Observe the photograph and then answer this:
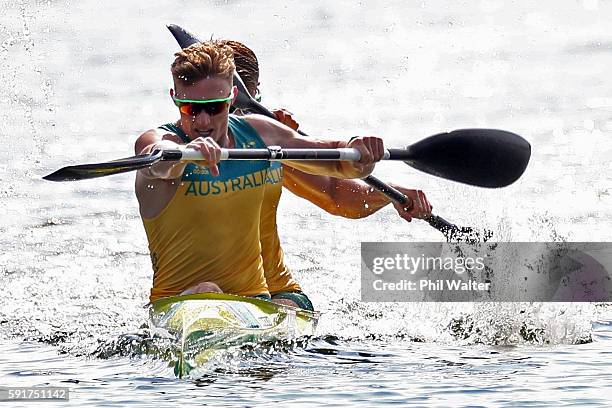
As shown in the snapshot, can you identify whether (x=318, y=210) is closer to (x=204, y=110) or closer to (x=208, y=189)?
(x=208, y=189)

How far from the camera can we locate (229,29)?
17.7 metres

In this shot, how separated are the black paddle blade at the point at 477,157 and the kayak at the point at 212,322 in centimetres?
139

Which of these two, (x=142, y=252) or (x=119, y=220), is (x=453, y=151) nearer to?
(x=142, y=252)

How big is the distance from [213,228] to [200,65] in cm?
84

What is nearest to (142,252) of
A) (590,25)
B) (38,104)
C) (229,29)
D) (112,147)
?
(112,147)

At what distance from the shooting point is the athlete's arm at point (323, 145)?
7.21 m

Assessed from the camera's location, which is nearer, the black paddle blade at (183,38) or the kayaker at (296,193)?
the kayaker at (296,193)

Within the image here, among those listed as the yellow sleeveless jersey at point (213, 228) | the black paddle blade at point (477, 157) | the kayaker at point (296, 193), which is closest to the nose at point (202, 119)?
the yellow sleeveless jersey at point (213, 228)

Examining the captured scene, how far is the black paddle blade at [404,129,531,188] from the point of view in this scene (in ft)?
26.0

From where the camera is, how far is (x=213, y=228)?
711cm

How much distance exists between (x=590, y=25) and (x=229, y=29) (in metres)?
4.77

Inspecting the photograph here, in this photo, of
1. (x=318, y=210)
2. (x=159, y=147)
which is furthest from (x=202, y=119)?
(x=318, y=210)

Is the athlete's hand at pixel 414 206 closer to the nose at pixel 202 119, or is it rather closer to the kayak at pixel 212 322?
the kayak at pixel 212 322

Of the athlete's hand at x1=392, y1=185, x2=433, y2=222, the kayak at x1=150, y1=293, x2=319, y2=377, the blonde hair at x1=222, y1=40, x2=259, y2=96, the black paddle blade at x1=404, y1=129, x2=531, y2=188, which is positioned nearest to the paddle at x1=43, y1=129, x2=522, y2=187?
the black paddle blade at x1=404, y1=129, x2=531, y2=188
